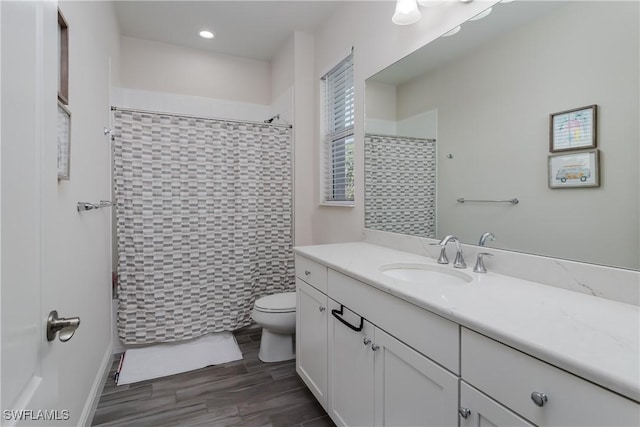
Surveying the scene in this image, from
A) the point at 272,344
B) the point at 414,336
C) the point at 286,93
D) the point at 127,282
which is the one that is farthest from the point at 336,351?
the point at 286,93

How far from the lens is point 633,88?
3.03 feet

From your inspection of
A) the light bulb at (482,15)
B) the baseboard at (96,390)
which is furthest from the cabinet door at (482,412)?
the baseboard at (96,390)

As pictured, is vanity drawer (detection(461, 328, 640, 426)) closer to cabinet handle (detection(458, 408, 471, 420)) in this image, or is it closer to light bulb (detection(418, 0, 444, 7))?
cabinet handle (detection(458, 408, 471, 420))

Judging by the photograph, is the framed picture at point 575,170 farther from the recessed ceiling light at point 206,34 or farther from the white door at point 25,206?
the recessed ceiling light at point 206,34

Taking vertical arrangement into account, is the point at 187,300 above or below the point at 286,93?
below

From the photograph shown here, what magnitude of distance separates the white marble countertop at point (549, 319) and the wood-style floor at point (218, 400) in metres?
1.02

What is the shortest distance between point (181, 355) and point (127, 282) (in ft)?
2.21

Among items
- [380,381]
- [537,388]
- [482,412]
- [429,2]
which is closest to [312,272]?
[380,381]

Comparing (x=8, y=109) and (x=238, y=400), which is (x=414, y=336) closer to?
(x=8, y=109)

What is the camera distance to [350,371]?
4.56 feet

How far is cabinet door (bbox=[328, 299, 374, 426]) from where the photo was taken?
49.8 inches

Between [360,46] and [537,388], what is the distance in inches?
83.9

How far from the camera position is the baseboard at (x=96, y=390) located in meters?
1.59

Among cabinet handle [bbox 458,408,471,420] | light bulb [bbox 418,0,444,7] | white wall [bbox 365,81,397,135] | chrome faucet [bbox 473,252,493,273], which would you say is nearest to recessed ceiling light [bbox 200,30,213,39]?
white wall [bbox 365,81,397,135]
